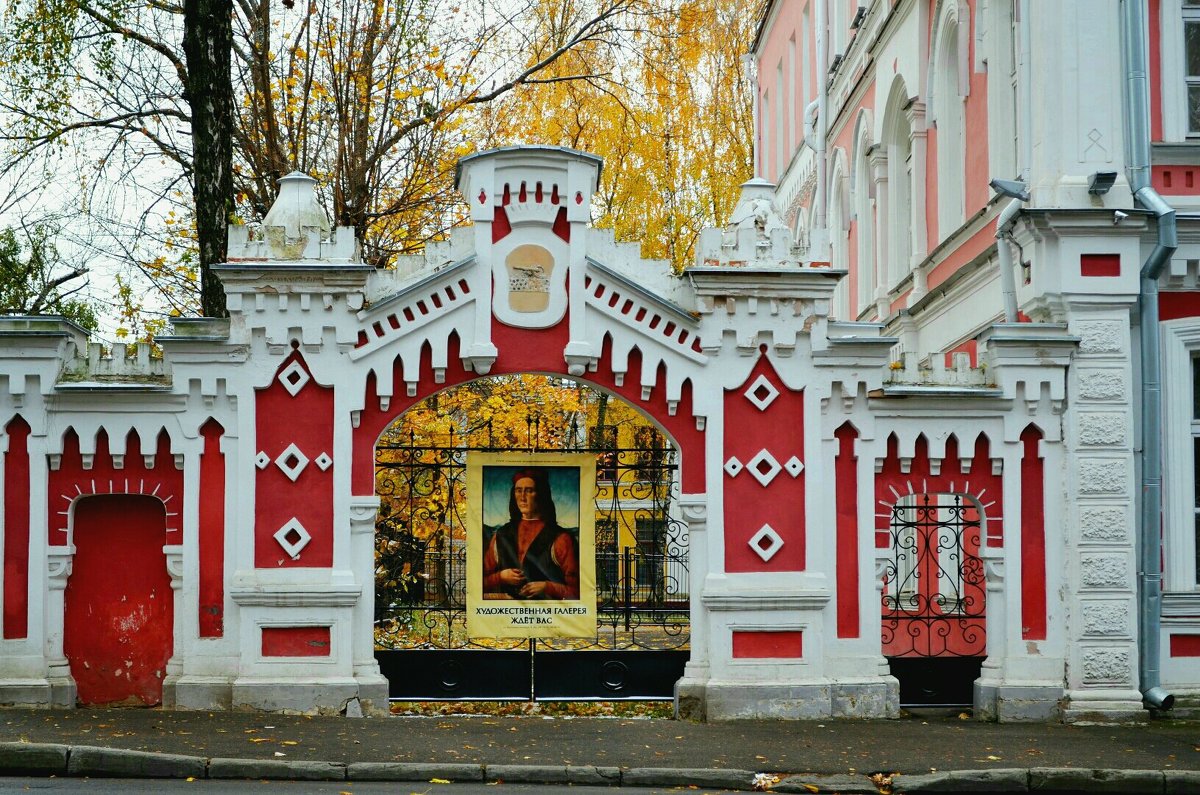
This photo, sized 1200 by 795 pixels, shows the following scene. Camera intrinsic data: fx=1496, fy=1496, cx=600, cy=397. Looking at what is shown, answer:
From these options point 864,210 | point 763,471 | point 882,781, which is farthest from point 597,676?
point 864,210

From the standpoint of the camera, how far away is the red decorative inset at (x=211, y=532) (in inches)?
512

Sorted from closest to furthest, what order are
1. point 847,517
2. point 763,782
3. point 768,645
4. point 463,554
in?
1. point 763,782
2. point 768,645
3. point 847,517
4. point 463,554

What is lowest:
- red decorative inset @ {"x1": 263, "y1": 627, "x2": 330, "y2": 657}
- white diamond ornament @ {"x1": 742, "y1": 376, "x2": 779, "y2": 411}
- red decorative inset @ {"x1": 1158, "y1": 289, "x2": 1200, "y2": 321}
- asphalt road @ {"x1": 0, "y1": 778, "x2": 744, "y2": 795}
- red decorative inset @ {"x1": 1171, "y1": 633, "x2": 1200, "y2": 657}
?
asphalt road @ {"x1": 0, "y1": 778, "x2": 744, "y2": 795}

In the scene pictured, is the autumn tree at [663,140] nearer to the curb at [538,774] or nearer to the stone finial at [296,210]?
the stone finial at [296,210]

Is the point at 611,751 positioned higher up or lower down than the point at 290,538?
lower down

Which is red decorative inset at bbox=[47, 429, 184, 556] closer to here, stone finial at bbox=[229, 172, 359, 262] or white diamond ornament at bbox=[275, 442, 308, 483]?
white diamond ornament at bbox=[275, 442, 308, 483]

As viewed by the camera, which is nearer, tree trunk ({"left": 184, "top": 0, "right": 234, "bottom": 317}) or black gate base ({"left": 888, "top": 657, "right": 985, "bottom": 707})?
black gate base ({"left": 888, "top": 657, "right": 985, "bottom": 707})

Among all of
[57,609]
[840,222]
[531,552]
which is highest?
[840,222]

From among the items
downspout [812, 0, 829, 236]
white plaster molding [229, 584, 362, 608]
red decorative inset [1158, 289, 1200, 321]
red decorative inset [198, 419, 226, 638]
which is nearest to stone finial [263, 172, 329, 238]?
red decorative inset [198, 419, 226, 638]

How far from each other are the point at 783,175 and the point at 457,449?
21.4m

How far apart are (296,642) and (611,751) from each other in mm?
3221

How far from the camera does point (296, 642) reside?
1298 centimetres

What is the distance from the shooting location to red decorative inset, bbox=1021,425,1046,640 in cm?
1348

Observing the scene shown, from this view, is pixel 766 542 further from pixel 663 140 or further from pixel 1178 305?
pixel 663 140
